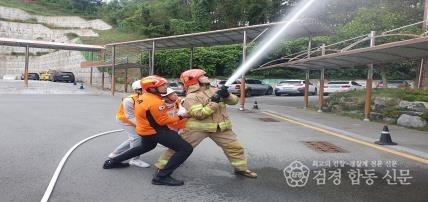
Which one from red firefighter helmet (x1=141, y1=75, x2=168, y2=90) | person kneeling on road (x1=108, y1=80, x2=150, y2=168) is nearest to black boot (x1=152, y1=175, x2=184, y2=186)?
person kneeling on road (x1=108, y1=80, x2=150, y2=168)

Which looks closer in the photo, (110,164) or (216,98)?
(216,98)

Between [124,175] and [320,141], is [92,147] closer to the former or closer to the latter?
[124,175]

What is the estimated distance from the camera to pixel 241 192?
5.97 metres

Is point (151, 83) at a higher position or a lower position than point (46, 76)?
lower

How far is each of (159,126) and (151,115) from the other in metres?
0.21

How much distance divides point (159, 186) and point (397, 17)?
1621 cm

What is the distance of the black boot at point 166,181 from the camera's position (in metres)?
6.30

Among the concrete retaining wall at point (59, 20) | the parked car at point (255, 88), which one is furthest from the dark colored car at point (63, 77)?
the concrete retaining wall at point (59, 20)

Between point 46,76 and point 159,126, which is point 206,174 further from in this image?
point 46,76

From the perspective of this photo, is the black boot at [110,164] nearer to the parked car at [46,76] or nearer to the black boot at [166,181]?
the black boot at [166,181]

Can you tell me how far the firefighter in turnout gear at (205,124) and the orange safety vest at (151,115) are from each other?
0.37m

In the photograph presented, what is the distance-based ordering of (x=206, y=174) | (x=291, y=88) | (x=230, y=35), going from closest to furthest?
(x=206, y=174), (x=230, y=35), (x=291, y=88)

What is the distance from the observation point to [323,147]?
31.4ft

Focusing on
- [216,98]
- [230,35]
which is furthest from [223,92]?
[230,35]
